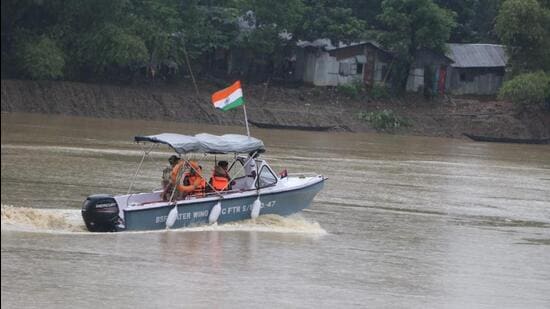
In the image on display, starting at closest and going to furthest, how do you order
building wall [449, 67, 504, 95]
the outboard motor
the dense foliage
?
the outboard motor
the dense foliage
building wall [449, 67, 504, 95]

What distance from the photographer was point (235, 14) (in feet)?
194

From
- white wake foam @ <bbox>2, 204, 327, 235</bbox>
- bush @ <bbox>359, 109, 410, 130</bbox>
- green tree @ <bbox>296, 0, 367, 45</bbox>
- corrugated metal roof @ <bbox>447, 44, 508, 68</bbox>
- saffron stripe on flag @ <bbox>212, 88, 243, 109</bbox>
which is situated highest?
green tree @ <bbox>296, 0, 367, 45</bbox>

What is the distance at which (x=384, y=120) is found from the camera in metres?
56.4

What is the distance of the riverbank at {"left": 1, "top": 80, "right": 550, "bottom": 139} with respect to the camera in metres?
49.5

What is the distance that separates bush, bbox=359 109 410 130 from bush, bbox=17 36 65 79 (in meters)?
15.8

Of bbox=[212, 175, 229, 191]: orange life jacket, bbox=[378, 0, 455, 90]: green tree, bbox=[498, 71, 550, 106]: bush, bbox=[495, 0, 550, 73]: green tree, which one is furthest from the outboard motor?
bbox=[495, 0, 550, 73]: green tree

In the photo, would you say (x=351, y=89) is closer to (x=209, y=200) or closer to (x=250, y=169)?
(x=250, y=169)

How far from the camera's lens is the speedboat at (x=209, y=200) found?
61.3 feet

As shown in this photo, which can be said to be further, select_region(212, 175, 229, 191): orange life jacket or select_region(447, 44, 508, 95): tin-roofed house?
select_region(447, 44, 508, 95): tin-roofed house

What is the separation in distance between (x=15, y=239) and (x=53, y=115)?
31.3 metres

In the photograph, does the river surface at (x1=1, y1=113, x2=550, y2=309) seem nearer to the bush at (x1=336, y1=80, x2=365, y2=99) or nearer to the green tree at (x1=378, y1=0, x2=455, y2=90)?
the green tree at (x1=378, y1=0, x2=455, y2=90)

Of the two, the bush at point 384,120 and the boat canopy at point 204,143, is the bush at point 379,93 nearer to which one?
the bush at point 384,120

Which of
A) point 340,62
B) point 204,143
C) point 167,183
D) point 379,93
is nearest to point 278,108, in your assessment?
point 379,93

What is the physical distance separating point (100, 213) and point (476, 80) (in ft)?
162
